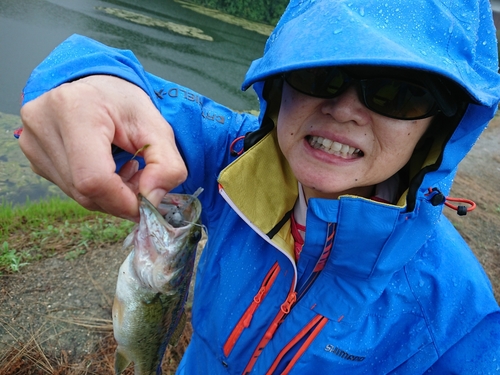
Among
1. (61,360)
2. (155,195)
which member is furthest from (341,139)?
(61,360)

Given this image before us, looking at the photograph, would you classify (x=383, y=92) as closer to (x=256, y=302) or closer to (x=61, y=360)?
(x=256, y=302)

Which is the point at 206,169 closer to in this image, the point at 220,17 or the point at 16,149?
the point at 16,149

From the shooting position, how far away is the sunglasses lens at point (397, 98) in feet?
3.67

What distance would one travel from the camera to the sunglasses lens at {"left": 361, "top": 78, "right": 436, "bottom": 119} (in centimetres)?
112

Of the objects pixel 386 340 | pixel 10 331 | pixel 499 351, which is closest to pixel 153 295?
pixel 386 340

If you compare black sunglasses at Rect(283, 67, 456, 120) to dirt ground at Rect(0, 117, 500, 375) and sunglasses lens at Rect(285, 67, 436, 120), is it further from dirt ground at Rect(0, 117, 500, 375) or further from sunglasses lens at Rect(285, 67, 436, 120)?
dirt ground at Rect(0, 117, 500, 375)

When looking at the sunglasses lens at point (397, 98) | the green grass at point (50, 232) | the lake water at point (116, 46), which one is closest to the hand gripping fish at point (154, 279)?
the sunglasses lens at point (397, 98)

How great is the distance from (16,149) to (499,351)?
6.40 meters

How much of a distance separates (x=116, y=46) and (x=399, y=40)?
11.2 metres

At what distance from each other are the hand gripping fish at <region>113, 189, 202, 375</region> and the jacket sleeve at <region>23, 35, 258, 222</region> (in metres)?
0.28

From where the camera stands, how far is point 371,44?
0.93 m

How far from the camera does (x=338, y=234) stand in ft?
4.36

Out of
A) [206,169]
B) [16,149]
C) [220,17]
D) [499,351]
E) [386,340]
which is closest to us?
[499,351]

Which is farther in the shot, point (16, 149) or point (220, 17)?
point (220, 17)
